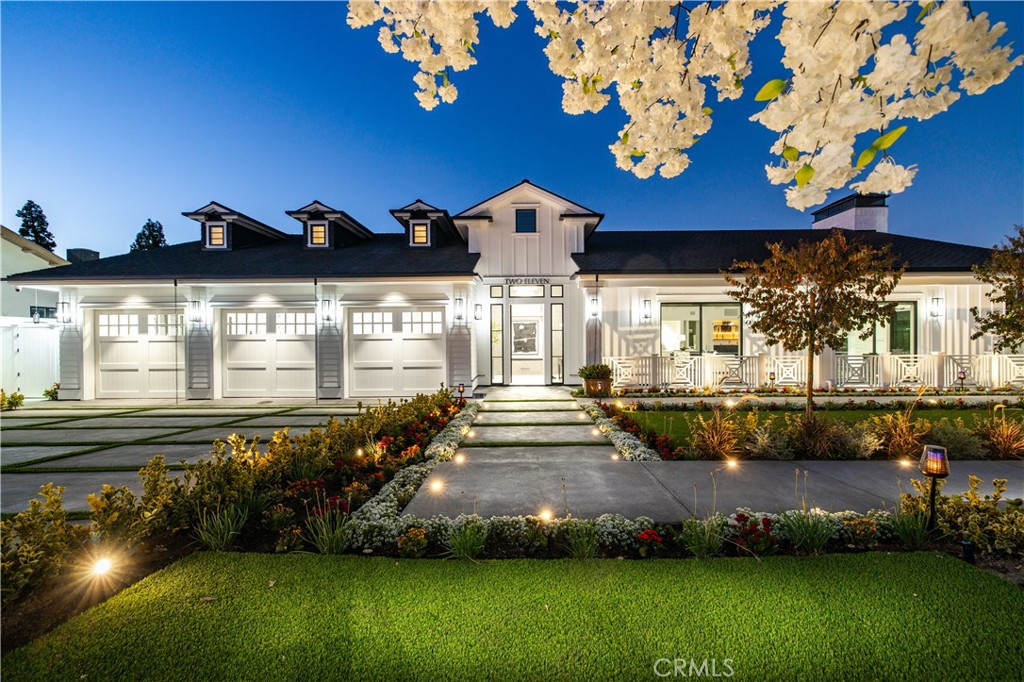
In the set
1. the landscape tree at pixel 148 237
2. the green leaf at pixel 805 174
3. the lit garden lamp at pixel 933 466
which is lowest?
the lit garden lamp at pixel 933 466

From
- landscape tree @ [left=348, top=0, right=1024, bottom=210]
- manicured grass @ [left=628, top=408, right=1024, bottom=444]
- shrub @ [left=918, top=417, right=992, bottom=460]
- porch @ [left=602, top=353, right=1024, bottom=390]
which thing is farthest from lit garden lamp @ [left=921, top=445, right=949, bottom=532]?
porch @ [left=602, top=353, right=1024, bottom=390]

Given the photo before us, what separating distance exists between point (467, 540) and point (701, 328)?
1143 cm

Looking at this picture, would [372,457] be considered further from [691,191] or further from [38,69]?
[691,191]

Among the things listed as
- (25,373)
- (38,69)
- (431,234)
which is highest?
(38,69)

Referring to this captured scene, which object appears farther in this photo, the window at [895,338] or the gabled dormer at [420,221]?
the gabled dormer at [420,221]

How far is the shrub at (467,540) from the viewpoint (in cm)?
306

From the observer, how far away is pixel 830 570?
2.83 m

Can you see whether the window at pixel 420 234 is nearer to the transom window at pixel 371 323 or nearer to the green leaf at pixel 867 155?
the transom window at pixel 371 323

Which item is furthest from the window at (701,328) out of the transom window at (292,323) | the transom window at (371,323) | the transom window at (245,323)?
the transom window at (245,323)

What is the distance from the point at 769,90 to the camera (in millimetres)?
1724

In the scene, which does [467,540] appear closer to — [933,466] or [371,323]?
[933,466]

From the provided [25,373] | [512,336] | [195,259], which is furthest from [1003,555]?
[25,373]

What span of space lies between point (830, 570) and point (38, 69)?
18.5 m

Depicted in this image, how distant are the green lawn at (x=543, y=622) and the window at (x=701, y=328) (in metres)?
9.93
